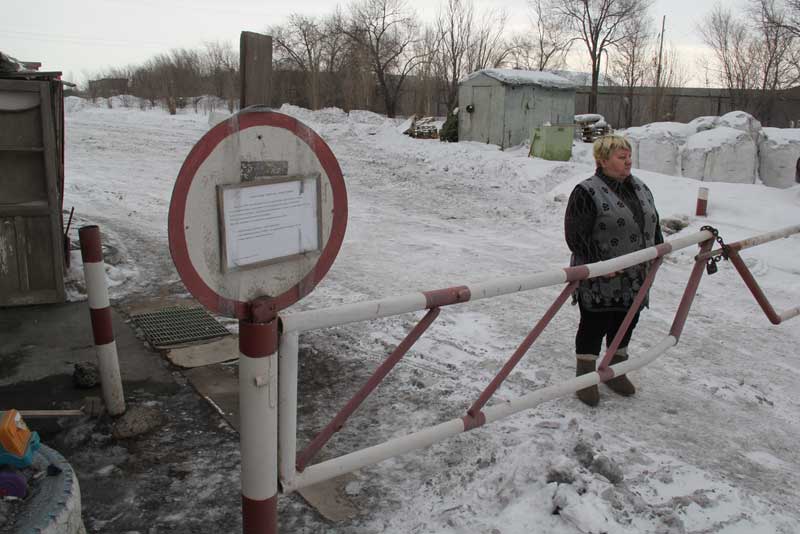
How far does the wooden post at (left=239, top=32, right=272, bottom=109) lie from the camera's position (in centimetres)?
193

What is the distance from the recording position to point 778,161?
15125mm

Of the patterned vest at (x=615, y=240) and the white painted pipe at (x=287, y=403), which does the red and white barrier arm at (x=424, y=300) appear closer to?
the white painted pipe at (x=287, y=403)

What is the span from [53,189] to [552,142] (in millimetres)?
13013

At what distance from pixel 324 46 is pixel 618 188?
38.1 metres

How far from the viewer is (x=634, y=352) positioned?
15.8 ft

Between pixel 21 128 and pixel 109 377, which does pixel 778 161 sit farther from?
pixel 109 377

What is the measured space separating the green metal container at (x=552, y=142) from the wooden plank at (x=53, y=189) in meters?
12.6

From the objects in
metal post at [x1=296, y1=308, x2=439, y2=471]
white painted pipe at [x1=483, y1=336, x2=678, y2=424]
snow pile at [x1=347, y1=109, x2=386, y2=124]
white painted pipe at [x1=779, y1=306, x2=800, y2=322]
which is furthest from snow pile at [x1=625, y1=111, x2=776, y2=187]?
snow pile at [x1=347, y1=109, x2=386, y2=124]

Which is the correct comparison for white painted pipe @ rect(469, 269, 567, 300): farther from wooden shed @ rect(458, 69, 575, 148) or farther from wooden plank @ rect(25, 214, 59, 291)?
wooden shed @ rect(458, 69, 575, 148)

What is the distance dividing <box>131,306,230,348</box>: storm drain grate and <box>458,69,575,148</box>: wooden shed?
16134 millimetres

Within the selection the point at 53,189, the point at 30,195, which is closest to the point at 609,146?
the point at 53,189

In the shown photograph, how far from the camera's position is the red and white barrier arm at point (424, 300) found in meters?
2.03

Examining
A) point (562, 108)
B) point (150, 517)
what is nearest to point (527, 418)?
point (150, 517)

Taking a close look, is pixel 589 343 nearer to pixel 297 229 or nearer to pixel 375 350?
pixel 375 350
